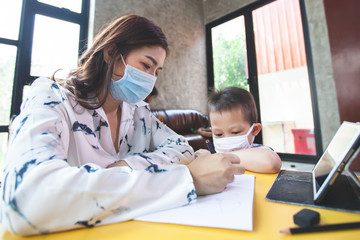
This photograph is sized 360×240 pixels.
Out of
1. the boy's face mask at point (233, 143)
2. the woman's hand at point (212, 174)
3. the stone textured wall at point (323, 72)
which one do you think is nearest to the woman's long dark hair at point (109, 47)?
the woman's hand at point (212, 174)

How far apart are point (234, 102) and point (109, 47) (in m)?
0.71

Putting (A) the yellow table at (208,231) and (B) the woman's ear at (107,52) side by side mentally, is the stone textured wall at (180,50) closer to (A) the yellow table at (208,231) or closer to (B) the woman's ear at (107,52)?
(B) the woman's ear at (107,52)

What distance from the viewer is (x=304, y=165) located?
8.52 ft

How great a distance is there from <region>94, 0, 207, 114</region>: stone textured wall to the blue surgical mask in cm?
229

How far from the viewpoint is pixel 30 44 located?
6.93 feet

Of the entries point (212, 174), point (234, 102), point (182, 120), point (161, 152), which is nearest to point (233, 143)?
point (234, 102)

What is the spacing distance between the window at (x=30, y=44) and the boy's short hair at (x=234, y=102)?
1905mm

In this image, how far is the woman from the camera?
0.30 metres

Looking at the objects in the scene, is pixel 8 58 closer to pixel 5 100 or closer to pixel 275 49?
pixel 5 100

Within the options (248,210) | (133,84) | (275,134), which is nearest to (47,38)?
(133,84)

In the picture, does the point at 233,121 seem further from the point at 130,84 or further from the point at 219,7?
the point at 219,7

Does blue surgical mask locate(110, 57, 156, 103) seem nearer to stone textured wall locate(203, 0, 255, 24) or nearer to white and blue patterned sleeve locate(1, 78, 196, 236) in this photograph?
white and blue patterned sleeve locate(1, 78, 196, 236)

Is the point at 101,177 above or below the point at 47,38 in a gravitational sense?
below

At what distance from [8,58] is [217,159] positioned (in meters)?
2.67
